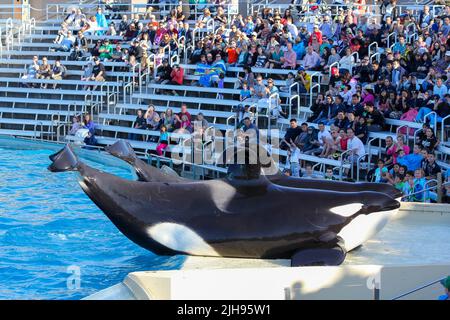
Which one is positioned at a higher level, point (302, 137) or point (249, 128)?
point (249, 128)

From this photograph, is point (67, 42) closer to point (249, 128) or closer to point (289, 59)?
point (289, 59)

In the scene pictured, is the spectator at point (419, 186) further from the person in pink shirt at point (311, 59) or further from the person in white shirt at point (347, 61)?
the person in pink shirt at point (311, 59)

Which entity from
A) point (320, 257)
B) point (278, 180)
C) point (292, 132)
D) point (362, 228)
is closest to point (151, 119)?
point (292, 132)

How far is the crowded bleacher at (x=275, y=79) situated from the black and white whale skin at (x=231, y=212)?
117 inches

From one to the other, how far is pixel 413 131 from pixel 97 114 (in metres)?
8.89

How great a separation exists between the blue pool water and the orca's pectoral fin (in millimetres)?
1296

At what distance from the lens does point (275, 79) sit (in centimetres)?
2100

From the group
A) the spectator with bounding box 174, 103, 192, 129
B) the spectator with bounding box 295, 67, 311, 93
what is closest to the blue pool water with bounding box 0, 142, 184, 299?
the spectator with bounding box 174, 103, 192, 129

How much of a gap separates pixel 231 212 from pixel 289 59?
35.0 feet

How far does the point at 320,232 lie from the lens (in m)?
10.6

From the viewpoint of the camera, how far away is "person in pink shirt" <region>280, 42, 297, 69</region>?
2086 centimetres
